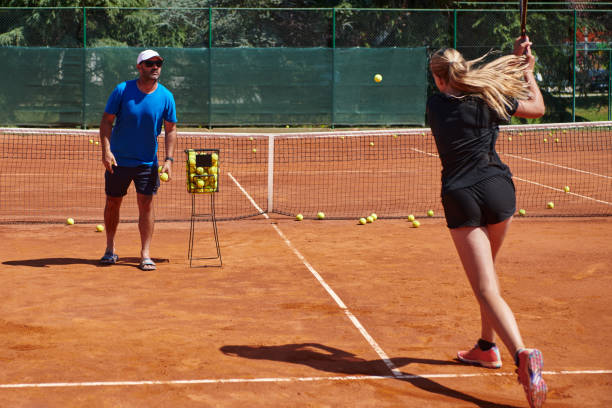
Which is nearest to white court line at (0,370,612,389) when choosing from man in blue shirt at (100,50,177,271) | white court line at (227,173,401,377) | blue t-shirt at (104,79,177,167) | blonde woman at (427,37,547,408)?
white court line at (227,173,401,377)

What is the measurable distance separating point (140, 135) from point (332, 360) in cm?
326

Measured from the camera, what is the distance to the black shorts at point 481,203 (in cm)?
450

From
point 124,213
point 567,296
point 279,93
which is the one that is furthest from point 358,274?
point 279,93

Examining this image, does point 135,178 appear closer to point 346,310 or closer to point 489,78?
point 346,310

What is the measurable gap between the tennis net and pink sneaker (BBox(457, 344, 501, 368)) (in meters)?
6.07

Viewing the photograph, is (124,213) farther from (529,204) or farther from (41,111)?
(41,111)

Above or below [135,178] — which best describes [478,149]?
above

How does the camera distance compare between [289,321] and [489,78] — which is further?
[289,321]

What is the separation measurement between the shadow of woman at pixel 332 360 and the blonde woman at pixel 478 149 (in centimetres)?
56

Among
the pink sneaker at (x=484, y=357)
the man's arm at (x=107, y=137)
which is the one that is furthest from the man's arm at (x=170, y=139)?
the pink sneaker at (x=484, y=357)

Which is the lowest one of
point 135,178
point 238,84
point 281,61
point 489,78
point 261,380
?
point 261,380

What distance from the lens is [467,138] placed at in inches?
179

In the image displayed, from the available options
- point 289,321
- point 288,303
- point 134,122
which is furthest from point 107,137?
point 289,321

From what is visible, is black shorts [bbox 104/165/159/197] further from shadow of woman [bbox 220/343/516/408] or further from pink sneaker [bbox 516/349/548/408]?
pink sneaker [bbox 516/349/548/408]
